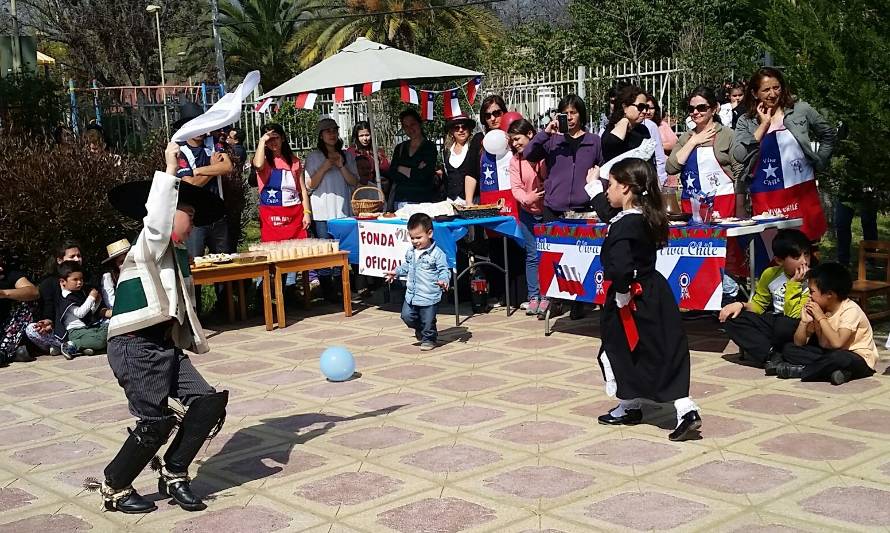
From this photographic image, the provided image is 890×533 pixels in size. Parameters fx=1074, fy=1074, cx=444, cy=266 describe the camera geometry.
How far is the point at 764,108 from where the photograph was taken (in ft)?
27.4

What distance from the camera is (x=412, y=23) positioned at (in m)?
34.4

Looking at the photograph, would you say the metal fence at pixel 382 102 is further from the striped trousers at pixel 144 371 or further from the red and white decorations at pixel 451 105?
the striped trousers at pixel 144 371

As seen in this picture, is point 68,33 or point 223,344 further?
point 68,33

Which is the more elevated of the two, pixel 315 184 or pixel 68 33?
pixel 68 33

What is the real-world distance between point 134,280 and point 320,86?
20.2 ft

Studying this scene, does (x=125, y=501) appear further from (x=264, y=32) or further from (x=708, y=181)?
(x=264, y=32)

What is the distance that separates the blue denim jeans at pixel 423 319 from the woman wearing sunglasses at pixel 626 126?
6.56 feet

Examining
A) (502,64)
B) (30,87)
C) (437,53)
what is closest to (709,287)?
(30,87)

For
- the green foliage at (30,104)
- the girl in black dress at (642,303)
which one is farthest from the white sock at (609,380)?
the green foliage at (30,104)

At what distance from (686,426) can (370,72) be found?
20.2 feet

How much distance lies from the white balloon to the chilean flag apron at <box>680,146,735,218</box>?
1989mm

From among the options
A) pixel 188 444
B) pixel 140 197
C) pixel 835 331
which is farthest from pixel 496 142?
pixel 188 444

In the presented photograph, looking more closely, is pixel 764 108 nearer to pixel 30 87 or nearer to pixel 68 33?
pixel 30 87

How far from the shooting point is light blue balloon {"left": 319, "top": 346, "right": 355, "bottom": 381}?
25.6ft
